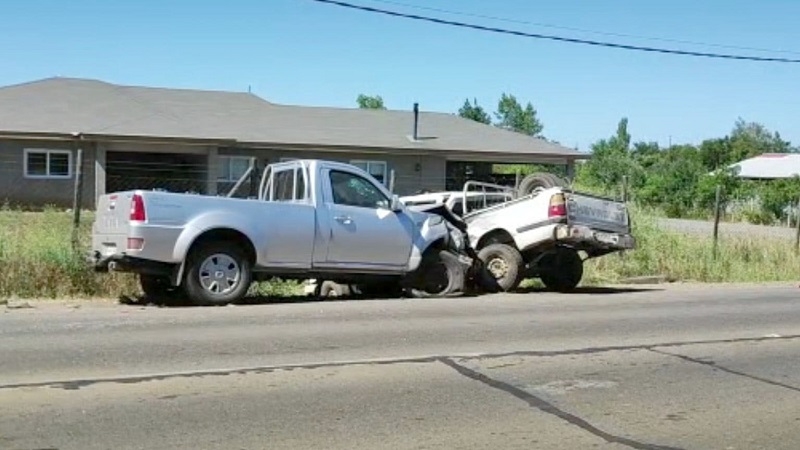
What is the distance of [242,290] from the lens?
12.3m

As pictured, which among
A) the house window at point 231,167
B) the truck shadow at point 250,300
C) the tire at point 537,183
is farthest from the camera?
the house window at point 231,167

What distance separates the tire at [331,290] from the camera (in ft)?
47.3

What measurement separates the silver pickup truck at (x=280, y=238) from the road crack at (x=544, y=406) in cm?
433

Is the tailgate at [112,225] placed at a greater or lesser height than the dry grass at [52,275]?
greater

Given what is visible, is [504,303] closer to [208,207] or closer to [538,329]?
[538,329]

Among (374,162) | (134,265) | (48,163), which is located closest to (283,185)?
(134,265)

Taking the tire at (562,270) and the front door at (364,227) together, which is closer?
the front door at (364,227)

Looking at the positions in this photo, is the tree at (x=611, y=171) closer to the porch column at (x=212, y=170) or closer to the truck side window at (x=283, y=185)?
the porch column at (x=212, y=170)

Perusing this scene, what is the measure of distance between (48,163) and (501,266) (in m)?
21.3

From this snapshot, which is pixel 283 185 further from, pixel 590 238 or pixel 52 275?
pixel 590 238

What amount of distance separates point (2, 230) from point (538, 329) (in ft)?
28.9

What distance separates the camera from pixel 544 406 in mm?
7102

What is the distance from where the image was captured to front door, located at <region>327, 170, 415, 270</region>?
13.0m

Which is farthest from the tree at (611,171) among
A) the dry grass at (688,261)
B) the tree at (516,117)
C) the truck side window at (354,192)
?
the truck side window at (354,192)
